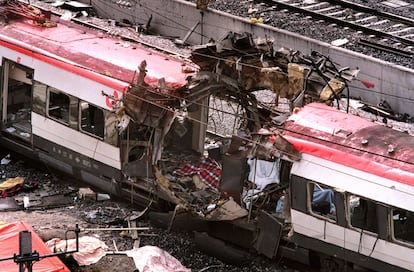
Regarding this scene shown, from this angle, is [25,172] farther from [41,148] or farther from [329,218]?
[329,218]

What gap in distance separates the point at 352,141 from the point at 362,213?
121cm

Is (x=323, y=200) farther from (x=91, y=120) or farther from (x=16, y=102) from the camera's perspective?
(x=16, y=102)

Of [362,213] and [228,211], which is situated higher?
[362,213]

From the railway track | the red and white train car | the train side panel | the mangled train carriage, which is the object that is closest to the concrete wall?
the railway track

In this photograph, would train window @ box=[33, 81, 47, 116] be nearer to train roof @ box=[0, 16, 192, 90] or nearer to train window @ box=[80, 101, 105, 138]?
train roof @ box=[0, 16, 192, 90]

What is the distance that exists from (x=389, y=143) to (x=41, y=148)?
7603 millimetres

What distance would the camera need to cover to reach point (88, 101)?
17.5 meters

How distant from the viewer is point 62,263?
14227 millimetres

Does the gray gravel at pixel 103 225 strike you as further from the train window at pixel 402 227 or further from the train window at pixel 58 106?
the train window at pixel 402 227

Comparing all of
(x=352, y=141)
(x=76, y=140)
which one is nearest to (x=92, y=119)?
(x=76, y=140)

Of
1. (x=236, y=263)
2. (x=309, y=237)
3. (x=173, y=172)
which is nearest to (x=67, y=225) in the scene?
(x=173, y=172)

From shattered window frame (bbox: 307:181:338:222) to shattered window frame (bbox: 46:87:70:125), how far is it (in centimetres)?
570

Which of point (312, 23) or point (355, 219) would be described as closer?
point (355, 219)

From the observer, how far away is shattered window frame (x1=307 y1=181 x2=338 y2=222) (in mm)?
14438
